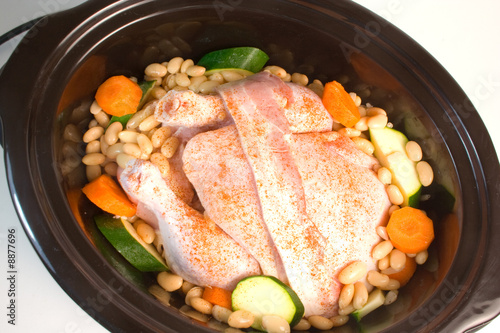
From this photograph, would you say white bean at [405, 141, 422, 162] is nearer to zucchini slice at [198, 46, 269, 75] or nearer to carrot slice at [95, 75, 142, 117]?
zucchini slice at [198, 46, 269, 75]

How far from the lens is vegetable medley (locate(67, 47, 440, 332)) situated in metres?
2.00

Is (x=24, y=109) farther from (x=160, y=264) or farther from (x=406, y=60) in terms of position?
A: (x=406, y=60)

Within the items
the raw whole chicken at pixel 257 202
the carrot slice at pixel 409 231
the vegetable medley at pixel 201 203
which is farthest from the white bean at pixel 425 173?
the raw whole chicken at pixel 257 202

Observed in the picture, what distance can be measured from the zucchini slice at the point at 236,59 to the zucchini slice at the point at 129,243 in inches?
31.4

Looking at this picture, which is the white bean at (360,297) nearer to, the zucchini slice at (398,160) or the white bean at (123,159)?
the zucchini slice at (398,160)

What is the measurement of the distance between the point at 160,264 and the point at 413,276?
3.45ft

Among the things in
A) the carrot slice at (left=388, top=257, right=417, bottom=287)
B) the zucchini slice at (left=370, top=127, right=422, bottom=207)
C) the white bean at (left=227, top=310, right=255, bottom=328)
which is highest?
the zucchini slice at (left=370, top=127, right=422, bottom=207)

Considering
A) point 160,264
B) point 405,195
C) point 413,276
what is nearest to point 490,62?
point 405,195

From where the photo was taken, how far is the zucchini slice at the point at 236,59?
7.84 feet

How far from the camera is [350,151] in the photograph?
2.23 metres

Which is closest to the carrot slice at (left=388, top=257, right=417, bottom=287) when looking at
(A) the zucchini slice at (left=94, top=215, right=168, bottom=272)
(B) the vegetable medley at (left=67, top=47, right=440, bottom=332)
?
(B) the vegetable medley at (left=67, top=47, right=440, bottom=332)

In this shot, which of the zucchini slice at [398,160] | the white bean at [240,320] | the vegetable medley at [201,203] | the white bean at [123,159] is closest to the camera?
the white bean at [240,320]

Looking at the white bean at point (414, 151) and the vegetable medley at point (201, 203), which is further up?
the white bean at point (414, 151)

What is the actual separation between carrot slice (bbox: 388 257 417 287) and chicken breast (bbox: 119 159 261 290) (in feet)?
1.95
